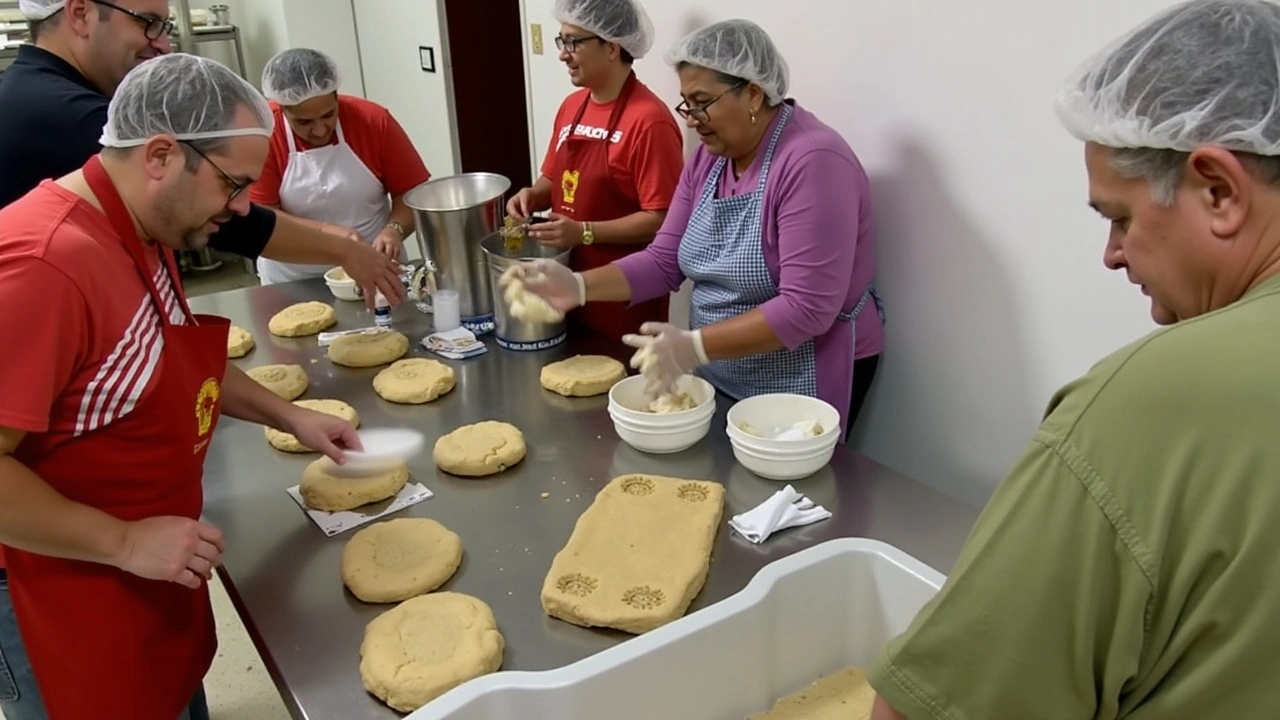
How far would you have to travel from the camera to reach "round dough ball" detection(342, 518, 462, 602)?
51.0 inches

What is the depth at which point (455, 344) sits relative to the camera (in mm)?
2168

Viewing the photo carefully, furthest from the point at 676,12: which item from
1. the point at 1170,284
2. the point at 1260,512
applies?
the point at 1260,512

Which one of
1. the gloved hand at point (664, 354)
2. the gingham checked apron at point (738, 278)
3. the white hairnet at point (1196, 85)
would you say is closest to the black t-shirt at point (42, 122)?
the gloved hand at point (664, 354)

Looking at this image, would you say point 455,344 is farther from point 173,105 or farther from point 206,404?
point 173,105

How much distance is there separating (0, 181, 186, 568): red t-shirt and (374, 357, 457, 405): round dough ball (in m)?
0.68

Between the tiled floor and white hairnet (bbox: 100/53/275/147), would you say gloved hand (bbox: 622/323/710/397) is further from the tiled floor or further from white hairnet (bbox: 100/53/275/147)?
the tiled floor

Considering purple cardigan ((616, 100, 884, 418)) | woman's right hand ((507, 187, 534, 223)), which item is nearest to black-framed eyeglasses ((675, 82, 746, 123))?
purple cardigan ((616, 100, 884, 418))

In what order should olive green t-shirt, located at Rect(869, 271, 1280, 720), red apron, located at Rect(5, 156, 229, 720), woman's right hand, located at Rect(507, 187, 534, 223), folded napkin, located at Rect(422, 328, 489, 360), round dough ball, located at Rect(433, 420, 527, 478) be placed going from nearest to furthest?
olive green t-shirt, located at Rect(869, 271, 1280, 720) < red apron, located at Rect(5, 156, 229, 720) < round dough ball, located at Rect(433, 420, 527, 478) < folded napkin, located at Rect(422, 328, 489, 360) < woman's right hand, located at Rect(507, 187, 534, 223)

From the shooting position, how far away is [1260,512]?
60cm

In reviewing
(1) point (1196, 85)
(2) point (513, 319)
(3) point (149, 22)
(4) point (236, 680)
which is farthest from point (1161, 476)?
(4) point (236, 680)

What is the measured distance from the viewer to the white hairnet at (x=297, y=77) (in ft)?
7.78

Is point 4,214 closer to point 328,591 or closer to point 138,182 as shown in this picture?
point 138,182

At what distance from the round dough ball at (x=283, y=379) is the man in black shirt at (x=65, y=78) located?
21.6 inches

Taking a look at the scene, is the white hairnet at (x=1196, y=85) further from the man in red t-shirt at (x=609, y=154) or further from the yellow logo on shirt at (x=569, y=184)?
the yellow logo on shirt at (x=569, y=184)
